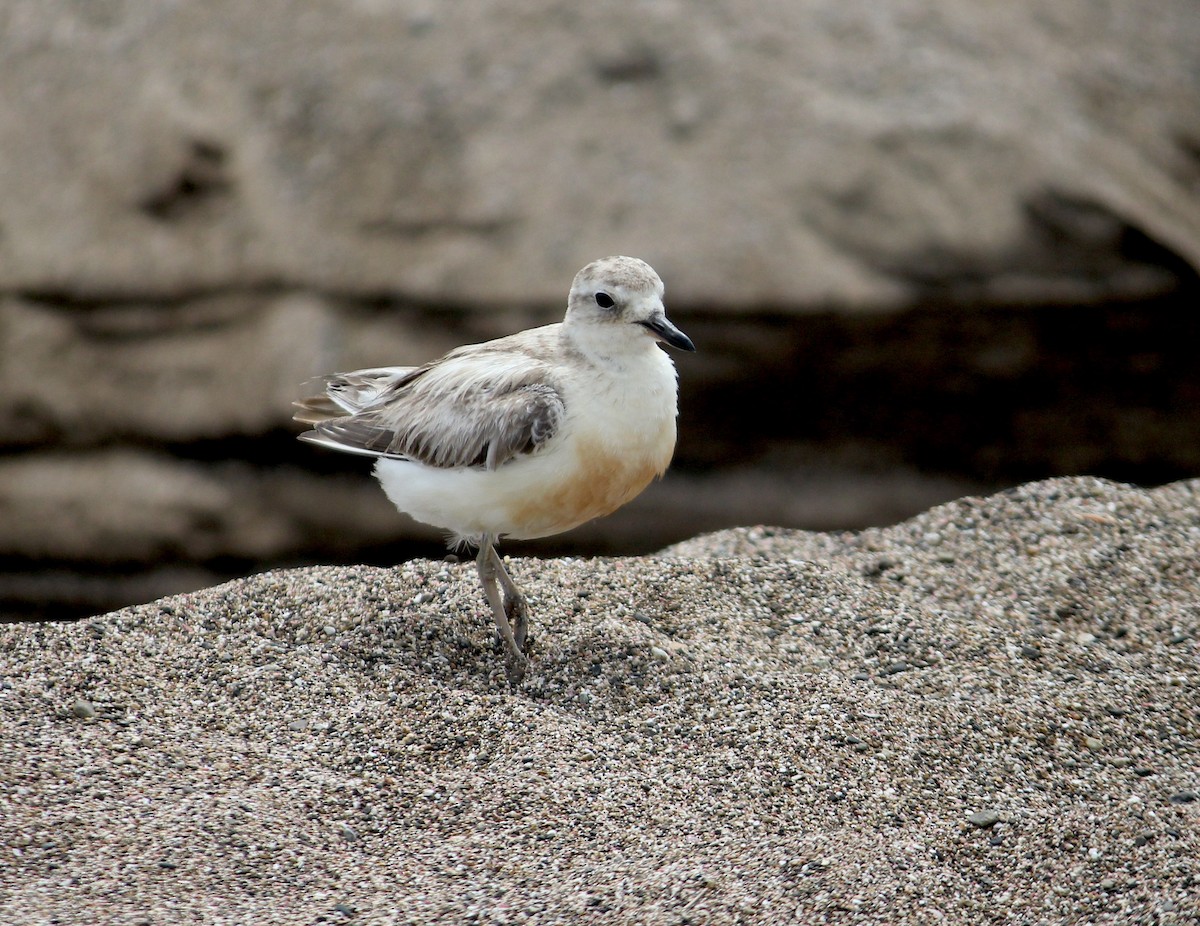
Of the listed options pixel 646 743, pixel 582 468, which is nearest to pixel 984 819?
pixel 646 743

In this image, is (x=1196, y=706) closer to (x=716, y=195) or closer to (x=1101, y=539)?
(x=1101, y=539)

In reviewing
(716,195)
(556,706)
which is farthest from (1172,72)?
(556,706)

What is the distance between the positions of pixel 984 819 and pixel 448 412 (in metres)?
2.09

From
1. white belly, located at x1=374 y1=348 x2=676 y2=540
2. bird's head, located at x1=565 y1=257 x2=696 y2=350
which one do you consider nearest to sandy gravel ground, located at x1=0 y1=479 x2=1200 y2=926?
white belly, located at x1=374 y1=348 x2=676 y2=540

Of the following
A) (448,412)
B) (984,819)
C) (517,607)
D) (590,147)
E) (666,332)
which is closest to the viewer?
(984,819)

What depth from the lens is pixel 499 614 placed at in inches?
178

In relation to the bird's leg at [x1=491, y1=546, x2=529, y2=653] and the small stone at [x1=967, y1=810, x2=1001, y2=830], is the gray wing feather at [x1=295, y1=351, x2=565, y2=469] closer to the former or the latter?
the bird's leg at [x1=491, y1=546, x2=529, y2=653]

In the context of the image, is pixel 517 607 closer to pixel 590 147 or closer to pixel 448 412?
pixel 448 412

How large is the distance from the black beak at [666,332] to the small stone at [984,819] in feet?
5.23

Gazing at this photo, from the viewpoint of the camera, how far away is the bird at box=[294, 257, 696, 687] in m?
4.23

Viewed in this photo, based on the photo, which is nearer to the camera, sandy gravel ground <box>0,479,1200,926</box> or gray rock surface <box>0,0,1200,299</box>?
sandy gravel ground <box>0,479,1200,926</box>

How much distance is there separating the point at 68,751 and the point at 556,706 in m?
1.51

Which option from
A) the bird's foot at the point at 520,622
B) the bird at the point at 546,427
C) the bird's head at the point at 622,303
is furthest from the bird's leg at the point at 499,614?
the bird's head at the point at 622,303

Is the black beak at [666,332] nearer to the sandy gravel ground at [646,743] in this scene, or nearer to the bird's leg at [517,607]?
the bird's leg at [517,607]
